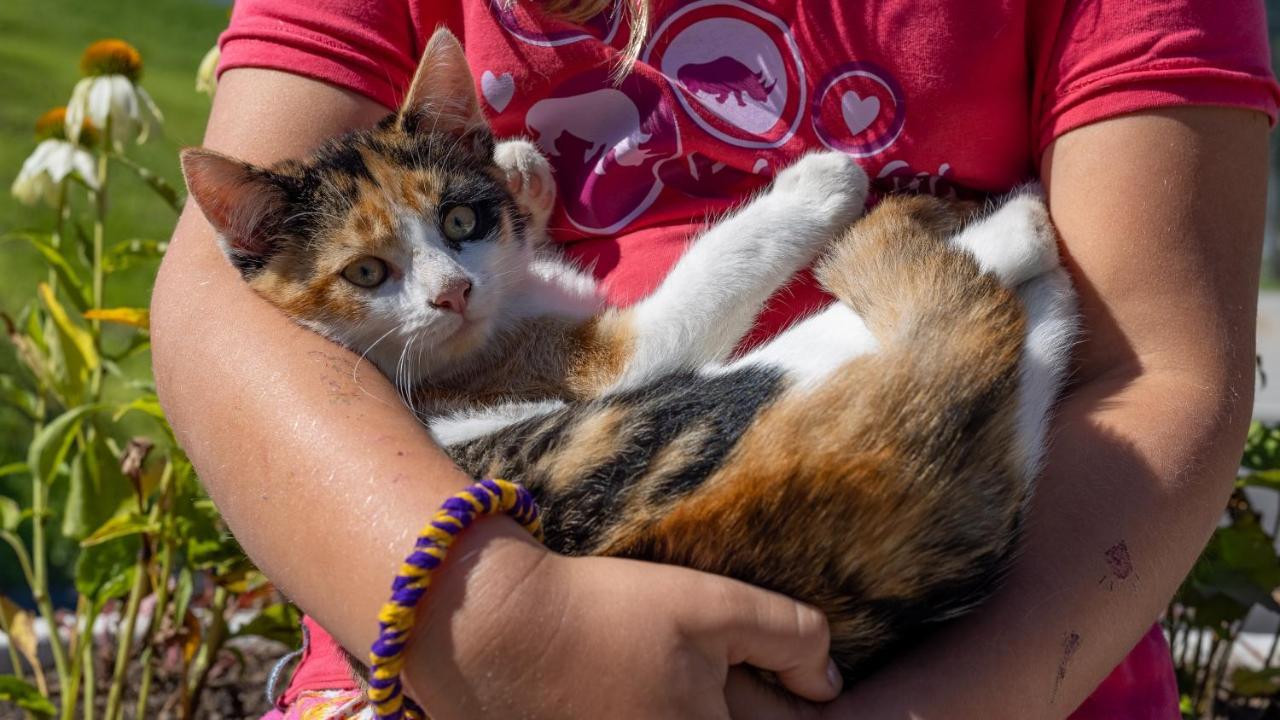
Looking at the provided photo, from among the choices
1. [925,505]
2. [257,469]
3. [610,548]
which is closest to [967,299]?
[925,505]

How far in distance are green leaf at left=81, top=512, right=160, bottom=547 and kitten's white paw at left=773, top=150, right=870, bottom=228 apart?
139 cm

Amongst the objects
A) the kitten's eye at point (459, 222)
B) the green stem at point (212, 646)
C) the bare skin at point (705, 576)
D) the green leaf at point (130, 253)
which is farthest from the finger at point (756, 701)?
the green leaf at point (130, 253)

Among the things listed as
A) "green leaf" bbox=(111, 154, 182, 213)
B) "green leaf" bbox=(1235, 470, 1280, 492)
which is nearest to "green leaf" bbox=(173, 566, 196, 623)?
"green leaf" bbox=(111, 154, 182, 213)

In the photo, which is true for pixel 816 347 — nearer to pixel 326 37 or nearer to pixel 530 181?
pixel 530 181

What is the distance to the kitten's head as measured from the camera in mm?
1571

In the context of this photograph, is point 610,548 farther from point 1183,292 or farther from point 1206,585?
point 1206,585

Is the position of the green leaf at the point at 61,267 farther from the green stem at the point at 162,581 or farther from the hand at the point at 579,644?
the hand at the point at 579,644

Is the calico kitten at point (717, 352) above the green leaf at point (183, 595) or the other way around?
above

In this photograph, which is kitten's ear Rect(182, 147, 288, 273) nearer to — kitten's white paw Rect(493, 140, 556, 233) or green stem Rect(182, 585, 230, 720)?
kitten's white paw Rect(493, 140, 556, 233)

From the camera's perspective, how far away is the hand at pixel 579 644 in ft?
3.08

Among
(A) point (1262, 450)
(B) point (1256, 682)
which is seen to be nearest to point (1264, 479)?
(A) point (1262, 450)

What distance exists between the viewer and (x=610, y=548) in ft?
3.58

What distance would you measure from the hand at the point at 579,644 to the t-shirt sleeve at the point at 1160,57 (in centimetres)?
85

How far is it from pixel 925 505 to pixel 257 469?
707 millimetres
